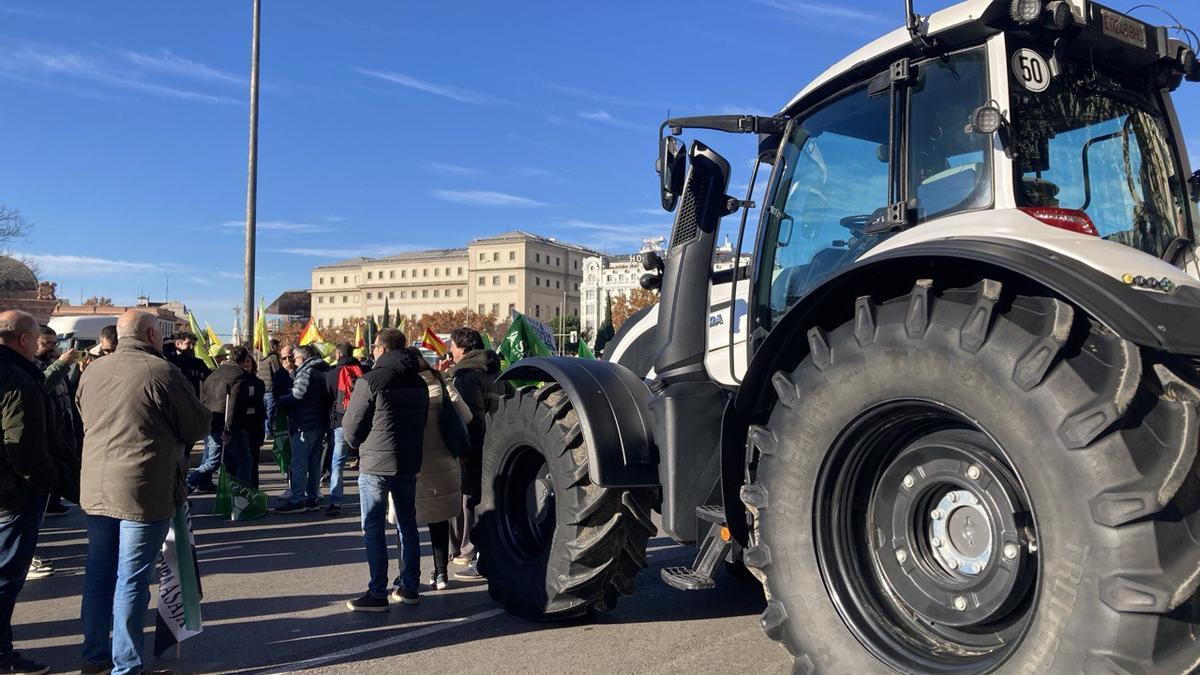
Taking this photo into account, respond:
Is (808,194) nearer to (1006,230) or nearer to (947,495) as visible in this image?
(1006,230)

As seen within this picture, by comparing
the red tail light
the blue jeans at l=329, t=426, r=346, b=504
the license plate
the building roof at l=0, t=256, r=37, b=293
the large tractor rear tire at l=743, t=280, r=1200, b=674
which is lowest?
the blue jeans at l=329, t=426, r=346, b=504

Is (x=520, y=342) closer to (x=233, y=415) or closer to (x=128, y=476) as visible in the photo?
(x=233, y=415)

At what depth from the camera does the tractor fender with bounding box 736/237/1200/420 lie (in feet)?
8.13

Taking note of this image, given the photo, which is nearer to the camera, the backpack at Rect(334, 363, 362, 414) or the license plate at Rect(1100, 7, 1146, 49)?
the license plate at Rect(1100, 7, 1146, 49)

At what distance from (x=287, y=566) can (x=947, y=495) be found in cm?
580

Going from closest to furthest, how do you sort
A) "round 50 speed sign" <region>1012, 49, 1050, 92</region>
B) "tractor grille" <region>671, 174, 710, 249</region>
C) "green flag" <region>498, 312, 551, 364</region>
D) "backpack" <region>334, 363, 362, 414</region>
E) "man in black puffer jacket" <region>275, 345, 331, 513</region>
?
"round 50 speed sign" <region>1012, 49, 1050, 92</region>
"tractor grille" <region>671, 174, 710, 249</region>
"man in black puffer jacket" <region>275, 345, 331, 513</region>
"backpack" <region>334, 363, 362, 414</region>
"green flag" <region>498, 312, 551, 364</region>

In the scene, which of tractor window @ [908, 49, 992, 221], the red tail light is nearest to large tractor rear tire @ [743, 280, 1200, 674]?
the red tail light

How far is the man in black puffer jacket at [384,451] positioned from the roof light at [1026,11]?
416cm

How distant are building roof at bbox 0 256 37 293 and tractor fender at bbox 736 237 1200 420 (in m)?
38.4

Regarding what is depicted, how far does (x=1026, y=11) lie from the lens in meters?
3.26

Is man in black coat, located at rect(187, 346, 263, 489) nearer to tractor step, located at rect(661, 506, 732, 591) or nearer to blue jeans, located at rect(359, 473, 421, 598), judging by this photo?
blue jeans, located at rect(359, 473, 421, 598)

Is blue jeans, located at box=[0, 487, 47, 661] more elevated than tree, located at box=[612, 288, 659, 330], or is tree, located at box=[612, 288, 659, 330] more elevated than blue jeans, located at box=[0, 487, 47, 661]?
tree, located at box=[612, 288, 659, 330]

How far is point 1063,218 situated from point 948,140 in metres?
0.56

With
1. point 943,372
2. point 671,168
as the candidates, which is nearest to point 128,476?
point 671,168
